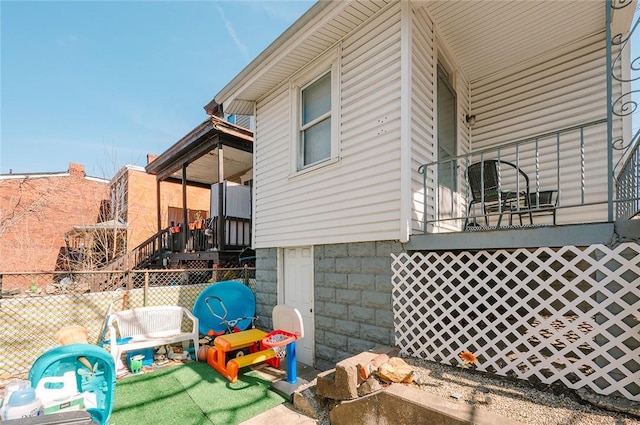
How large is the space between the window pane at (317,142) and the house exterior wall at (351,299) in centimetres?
152

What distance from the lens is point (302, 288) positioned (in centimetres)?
518

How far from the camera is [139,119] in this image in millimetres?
12781

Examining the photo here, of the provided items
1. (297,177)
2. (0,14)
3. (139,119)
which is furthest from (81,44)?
(297,177)

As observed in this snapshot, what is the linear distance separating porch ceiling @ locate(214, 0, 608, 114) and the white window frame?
17cm

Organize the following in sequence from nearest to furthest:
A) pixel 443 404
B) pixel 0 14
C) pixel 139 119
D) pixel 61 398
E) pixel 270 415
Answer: pixel 443 404 < pixel 61 398 < pixel 270 415 < pixel 0 14 < pixel 139 119

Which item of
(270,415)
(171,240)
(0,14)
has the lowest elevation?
(270,415)

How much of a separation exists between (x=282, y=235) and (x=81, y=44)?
777 cm

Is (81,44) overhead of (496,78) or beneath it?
overhead

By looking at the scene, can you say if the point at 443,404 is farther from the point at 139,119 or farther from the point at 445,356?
the point at 139,119

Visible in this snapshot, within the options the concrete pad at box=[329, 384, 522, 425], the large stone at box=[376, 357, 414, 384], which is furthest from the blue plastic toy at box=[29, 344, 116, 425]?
the large stone at box=[376, 357, 414, 384]

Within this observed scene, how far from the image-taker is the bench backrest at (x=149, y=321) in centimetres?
489

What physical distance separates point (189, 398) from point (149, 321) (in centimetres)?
192

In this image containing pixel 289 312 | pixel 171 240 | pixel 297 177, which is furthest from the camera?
pixel 171 240

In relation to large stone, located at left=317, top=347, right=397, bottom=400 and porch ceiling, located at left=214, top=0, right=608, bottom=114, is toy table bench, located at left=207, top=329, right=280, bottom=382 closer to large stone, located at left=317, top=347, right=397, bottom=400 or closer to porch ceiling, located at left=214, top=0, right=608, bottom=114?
large stone, located at left=317, top=347, right=397, bottom=400
